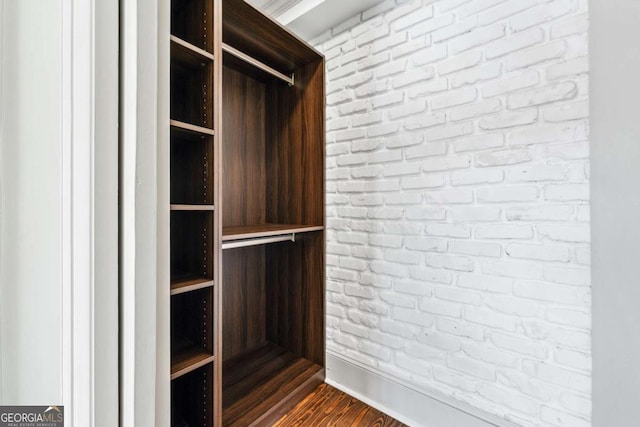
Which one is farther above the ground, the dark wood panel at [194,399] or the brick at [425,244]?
the brick at [425,244]

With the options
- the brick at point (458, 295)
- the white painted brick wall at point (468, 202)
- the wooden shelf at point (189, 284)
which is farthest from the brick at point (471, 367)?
the wooden shelf at point (189, 284)

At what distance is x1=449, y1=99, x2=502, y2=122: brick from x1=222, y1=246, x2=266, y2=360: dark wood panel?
1242 mm

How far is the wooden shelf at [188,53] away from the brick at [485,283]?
4.44 feet

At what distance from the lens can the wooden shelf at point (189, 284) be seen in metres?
0.95

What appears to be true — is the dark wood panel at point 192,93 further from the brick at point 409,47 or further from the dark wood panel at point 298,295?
the brick at point 409,47

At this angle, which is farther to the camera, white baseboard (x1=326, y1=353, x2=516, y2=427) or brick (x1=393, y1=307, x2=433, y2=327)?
brick (x1=393, y1=307, x2=433, y2=327)

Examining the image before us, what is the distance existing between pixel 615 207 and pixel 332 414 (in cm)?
143

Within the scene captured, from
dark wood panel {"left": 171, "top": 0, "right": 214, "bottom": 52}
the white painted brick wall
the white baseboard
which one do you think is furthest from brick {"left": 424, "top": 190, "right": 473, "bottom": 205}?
dark wood panel {"left": 171, "top": 0, "right": 214, "bottom": 52}

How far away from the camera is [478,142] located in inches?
49.7

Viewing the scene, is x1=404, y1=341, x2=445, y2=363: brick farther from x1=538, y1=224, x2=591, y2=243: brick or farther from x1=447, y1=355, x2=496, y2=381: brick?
x1=538, y1=224, x2=591, y2=243: brick

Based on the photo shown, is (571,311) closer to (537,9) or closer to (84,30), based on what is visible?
(537,9)

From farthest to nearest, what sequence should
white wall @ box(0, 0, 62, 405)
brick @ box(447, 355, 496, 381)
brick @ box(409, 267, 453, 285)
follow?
brick @ box(409, 267, 453, 285)
brick @ box(447, 355, 496, 381)
white wall @ box(0, 0, 62, 405)

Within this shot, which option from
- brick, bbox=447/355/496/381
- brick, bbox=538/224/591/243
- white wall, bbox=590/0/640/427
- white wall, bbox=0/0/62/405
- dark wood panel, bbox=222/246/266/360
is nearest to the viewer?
white wall, bbox=0/0/62/405

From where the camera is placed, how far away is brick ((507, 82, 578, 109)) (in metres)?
1.07
